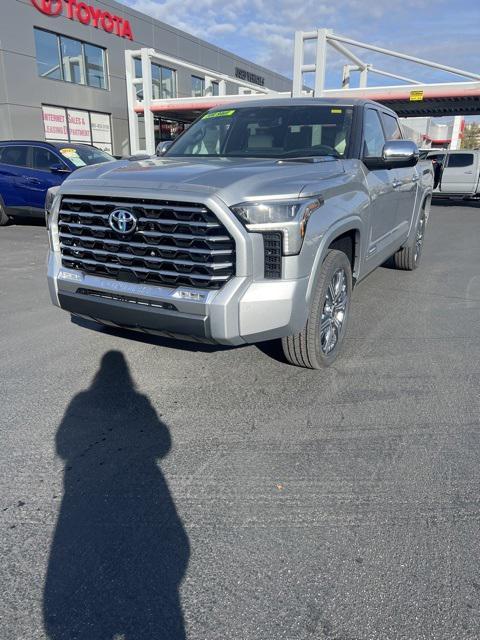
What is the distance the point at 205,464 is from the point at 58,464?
784 millimetres

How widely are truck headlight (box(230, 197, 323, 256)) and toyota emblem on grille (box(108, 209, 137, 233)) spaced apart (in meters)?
0.65

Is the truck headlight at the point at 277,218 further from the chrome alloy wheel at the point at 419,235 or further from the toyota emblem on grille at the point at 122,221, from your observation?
the chrome alloy wheel at the point at 419,235

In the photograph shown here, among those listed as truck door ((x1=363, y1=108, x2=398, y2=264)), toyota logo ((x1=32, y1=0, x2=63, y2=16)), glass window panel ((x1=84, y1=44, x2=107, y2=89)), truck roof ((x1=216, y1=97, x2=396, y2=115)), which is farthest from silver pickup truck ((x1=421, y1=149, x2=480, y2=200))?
toyota logo ((x1=32, y1=0, x2=63, y2=16))

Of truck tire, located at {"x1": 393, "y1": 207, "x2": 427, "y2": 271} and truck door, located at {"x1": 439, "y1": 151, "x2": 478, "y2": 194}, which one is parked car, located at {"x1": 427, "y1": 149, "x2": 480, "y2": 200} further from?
truck tire, located at {"x1": 393, "y1": 207, "x2": 427, "y2": 271}

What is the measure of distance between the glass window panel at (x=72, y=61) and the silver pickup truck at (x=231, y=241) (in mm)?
21186

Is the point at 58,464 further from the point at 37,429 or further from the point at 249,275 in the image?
the point at 249,275

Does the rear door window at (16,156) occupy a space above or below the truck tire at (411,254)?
above

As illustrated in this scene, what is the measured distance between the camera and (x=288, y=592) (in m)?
1.87

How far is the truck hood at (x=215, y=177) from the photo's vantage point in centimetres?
279

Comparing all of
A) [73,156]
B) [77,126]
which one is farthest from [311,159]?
[77,126]

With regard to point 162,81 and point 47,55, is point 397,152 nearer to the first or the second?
point 47,55

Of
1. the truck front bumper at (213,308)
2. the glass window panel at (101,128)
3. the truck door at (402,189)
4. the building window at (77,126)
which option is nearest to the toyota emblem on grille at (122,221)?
the truck front bumper at (213,308)

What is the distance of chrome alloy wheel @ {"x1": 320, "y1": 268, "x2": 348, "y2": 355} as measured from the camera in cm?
357

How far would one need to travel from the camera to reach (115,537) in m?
2.14
